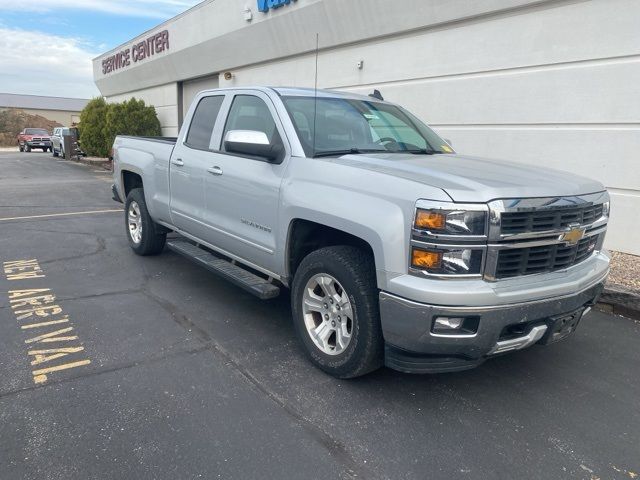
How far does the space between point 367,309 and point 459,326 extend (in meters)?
0.57

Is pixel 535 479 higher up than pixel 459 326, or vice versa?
pixel 459 326

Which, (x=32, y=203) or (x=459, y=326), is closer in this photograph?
(x=459, y=326)

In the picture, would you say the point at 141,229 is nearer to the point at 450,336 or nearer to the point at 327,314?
the point at 327,314

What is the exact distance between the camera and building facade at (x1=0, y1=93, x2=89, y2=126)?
72.3 m

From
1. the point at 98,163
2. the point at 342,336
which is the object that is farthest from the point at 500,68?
the point at 98,163

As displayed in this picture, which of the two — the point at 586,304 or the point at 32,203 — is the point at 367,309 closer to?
the point at 586,304

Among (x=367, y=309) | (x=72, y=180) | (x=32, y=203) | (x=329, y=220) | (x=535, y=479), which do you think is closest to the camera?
(x=535, y=479)

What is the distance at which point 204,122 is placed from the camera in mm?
5000

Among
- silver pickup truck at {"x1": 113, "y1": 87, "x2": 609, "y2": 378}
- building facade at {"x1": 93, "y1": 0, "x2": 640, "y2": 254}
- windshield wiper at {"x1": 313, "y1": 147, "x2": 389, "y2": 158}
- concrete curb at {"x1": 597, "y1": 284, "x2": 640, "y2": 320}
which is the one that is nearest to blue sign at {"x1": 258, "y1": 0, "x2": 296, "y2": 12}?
building facade at {"x1": 93, "y1": 0, "x2": 640, "y2": 254}

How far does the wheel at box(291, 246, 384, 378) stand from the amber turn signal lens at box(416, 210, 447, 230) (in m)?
0.54

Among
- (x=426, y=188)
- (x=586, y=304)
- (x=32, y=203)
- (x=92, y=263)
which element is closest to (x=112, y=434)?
(x=426, y=188)

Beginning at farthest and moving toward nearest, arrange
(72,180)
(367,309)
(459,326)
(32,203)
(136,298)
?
(72,180) → (32,203) → (136,298) → (367,309) → (459,326)

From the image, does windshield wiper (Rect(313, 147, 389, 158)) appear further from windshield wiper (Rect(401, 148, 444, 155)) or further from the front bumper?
the front bumper

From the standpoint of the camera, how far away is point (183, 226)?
17.1ft
